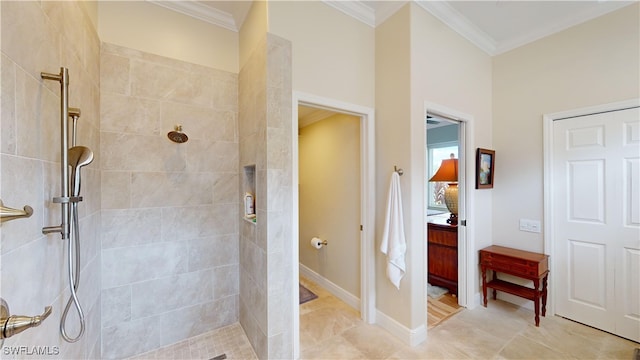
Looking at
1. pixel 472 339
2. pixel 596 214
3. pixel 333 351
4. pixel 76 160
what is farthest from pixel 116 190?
pixel 596 214

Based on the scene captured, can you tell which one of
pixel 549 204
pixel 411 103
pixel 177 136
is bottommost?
pixel 549 204

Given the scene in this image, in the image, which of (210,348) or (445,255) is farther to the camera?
(445,255)

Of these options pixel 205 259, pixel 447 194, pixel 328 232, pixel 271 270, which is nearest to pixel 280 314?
pixel 271 270

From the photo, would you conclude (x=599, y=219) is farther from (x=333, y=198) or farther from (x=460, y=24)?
(x=333, y=198)

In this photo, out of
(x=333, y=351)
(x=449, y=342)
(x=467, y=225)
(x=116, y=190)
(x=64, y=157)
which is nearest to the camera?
(x=64, y=157)

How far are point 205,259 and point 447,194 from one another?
9.50ft

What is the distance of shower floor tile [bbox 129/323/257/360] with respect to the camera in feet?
6.47

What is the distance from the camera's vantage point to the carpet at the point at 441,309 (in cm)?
246

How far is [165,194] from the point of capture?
2.09m

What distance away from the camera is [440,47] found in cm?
232

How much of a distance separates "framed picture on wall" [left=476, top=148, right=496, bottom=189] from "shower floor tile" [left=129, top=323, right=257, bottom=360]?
2.82 metres

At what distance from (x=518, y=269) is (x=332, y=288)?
1986 mm

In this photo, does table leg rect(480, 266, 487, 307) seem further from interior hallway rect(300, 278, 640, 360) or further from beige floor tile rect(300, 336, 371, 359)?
beige floor tile rect(300, 336, 371, 359)

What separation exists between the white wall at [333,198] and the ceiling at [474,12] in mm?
1025
